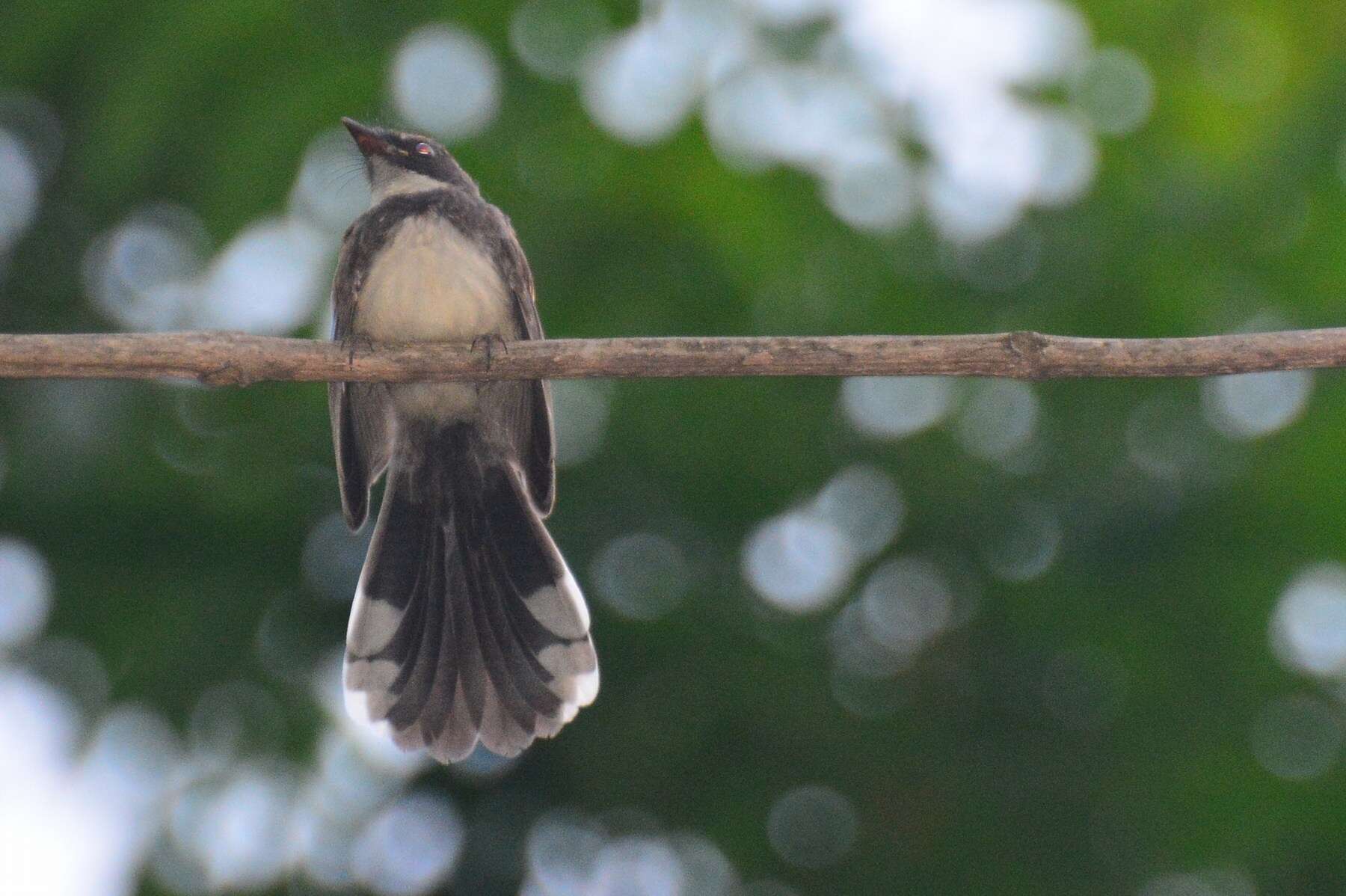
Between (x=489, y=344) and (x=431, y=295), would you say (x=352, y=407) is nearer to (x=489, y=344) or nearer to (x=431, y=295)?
(x=431, y=295)

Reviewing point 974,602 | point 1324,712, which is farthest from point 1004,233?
point 1324,712

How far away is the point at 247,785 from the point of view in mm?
5117

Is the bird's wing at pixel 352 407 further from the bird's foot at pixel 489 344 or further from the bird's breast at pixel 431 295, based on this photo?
the bird's foot at pixel 489 344

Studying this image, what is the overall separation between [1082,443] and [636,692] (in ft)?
5.45

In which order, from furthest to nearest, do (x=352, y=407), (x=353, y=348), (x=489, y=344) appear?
(x=352, y=407)
(x=489, y=344)
(x=353, y=348)

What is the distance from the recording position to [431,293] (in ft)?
17.1

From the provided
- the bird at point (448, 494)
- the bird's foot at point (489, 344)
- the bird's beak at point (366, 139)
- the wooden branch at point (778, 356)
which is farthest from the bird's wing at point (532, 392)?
the wooden branch at point (778, 356)

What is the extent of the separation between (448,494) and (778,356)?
199cm

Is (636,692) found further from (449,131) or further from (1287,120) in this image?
(1287,120)

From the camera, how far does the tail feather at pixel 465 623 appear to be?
15.8ft

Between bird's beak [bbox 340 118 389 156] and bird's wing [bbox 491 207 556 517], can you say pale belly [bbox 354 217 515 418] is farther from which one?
bird's beak [bbox 340 118 389 156]

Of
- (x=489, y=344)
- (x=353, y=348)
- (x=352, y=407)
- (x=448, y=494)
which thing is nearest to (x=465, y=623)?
(x=448, y=494)

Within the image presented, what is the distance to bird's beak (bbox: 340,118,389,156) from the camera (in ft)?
18.3

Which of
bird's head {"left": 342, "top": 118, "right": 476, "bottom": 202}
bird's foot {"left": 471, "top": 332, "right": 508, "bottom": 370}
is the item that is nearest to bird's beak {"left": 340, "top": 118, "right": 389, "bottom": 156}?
bird's head {"left": 342, "top": 118, "right": 476, "bottom": 202}
